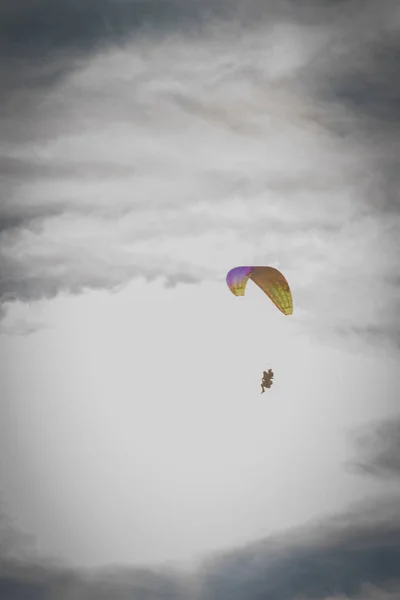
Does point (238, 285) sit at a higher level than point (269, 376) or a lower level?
higher

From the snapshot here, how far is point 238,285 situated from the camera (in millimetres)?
169375

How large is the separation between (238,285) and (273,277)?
454 centimetres

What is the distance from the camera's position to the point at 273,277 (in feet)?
555

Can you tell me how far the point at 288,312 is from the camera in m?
168

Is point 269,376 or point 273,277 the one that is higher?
point 273,277

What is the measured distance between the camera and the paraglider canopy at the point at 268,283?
16912 cm

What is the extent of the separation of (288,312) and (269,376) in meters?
9.11

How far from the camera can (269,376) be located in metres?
164

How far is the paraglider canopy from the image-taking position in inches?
6658

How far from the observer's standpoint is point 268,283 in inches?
6654

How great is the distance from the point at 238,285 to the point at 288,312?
23.7 feet
